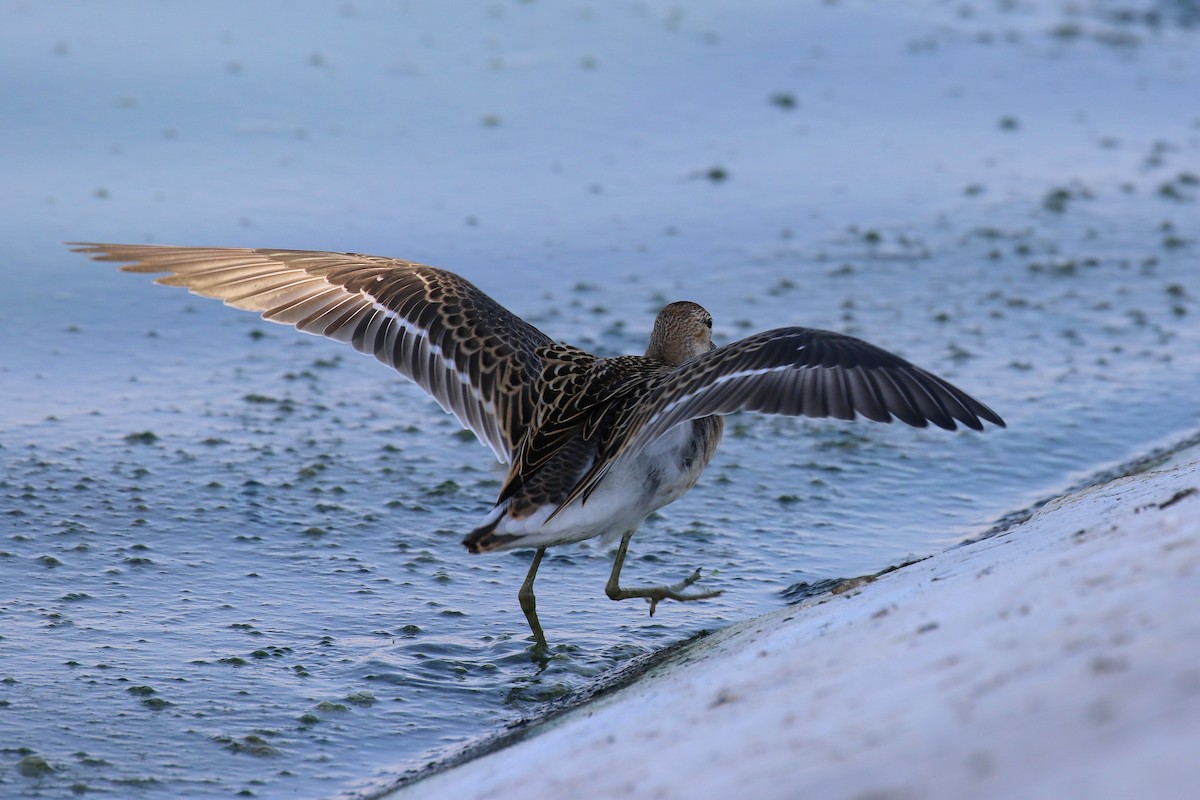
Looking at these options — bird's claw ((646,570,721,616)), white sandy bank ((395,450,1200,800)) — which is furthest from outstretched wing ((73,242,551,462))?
white sandy bank ((395,450,1200,800))

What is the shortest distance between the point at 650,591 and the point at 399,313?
5.05 feet

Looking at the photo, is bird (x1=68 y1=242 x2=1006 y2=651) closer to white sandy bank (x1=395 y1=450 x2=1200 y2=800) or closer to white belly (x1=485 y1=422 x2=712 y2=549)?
white belly (x1=485 y1=422 x2=712 y2=549)

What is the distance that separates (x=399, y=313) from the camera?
574cm

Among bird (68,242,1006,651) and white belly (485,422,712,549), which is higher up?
bird (68,242,1006,651)

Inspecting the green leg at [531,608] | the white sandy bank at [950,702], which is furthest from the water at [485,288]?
the white sandy bank at [950,702]

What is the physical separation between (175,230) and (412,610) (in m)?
3.62

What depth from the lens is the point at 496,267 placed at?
26.2 feet

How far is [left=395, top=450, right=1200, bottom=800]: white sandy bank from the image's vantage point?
2479 millimetres

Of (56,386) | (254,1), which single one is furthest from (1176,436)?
(254,1)

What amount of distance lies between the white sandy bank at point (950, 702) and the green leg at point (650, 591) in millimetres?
1039

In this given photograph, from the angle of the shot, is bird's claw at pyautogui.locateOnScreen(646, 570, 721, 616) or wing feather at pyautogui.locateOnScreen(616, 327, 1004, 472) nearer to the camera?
wing feather at pyautogui.locateOnScreen(616, 327, 1004, 472)

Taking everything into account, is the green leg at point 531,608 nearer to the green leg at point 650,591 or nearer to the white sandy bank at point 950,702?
the green leg at point 650,591

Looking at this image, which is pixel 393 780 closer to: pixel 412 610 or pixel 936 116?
pixel 412 610

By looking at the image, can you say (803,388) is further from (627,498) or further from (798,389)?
(627,498)
